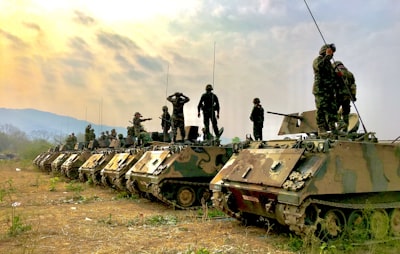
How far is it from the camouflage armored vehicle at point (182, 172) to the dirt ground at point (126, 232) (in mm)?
504

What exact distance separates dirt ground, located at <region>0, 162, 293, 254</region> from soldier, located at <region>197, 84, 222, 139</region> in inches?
122

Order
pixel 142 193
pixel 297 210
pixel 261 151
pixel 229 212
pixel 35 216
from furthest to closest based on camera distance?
pixel 142 193, pixel 35 216, pixel 229 212, pixel 261 151, pixel 297 210

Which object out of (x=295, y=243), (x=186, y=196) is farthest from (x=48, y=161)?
(x=295, y=243)

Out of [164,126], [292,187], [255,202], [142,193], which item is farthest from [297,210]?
[164,126]

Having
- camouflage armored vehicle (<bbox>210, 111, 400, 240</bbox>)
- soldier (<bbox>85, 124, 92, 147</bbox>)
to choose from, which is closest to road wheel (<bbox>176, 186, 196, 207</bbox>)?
camouflage armored vehicle (<bbox>210, 111, 400, 240</bbox>)

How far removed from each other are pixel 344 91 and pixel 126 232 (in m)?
4.88

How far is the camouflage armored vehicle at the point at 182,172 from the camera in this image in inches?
420

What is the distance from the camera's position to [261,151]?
7.98m

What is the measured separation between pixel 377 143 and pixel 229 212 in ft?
9.90

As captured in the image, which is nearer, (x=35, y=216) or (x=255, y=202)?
Result: (x=255, y=202)

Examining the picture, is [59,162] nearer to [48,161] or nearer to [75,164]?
[48,161]

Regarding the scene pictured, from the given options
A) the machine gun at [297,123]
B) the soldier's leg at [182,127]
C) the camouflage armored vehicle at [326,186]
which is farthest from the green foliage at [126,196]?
the camouflage armored vehicle at [326,186]

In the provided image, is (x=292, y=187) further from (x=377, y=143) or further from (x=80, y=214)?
(x=80, y=214)

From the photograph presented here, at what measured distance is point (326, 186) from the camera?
6.61m
